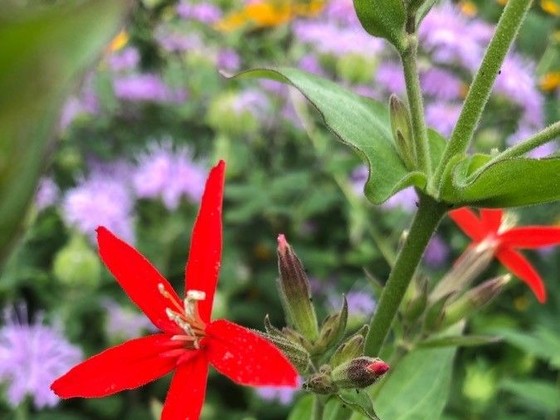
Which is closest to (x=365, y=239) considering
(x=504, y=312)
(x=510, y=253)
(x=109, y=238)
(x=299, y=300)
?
(x=504, y=312)

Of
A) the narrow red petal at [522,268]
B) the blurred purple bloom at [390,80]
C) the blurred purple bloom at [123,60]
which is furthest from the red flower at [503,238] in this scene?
the blurred purple bloom at [123,60]

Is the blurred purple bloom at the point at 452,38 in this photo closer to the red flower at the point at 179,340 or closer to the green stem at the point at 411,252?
the green stem at the point at 411,252

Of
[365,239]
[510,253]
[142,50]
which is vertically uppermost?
[510,253]

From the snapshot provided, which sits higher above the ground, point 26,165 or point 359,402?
point 26,165

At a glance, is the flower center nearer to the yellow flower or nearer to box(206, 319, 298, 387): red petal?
box(206, 319, 298, 387): red petal

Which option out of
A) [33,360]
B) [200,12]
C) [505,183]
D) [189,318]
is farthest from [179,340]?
[200,12]

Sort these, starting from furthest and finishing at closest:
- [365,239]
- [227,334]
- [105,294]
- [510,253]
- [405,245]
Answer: [365,239]
[105,294]
[510,253]
[405,245]
[227,334]

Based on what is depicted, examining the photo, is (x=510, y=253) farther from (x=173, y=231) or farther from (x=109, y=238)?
(x=173, y=231)
